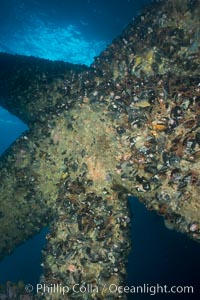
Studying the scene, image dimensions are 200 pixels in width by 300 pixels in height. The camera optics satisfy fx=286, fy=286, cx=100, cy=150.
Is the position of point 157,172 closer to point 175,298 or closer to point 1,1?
point 1,1

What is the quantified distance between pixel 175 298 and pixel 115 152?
19734 mm

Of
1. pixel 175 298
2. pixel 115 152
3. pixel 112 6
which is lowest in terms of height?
pixel 175 298

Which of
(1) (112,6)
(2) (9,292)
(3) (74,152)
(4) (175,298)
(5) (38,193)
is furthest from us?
(4) (175,298)

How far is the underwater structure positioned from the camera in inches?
182

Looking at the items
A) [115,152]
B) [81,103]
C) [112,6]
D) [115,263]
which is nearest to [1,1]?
[112,6]

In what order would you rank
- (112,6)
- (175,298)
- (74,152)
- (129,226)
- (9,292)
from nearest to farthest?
(129,226), (74,152), (9,292), (112,6), (175,298)

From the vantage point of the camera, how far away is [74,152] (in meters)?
5.71

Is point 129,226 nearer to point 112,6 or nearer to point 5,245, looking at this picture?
point 5,245

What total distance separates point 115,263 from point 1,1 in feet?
59.7

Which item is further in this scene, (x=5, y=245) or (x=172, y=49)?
(x=5, y=245)

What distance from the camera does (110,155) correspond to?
5262mm

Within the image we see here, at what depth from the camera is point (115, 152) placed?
5.20 metres

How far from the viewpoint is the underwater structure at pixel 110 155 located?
4621mm

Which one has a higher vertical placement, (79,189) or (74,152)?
(74,152)
